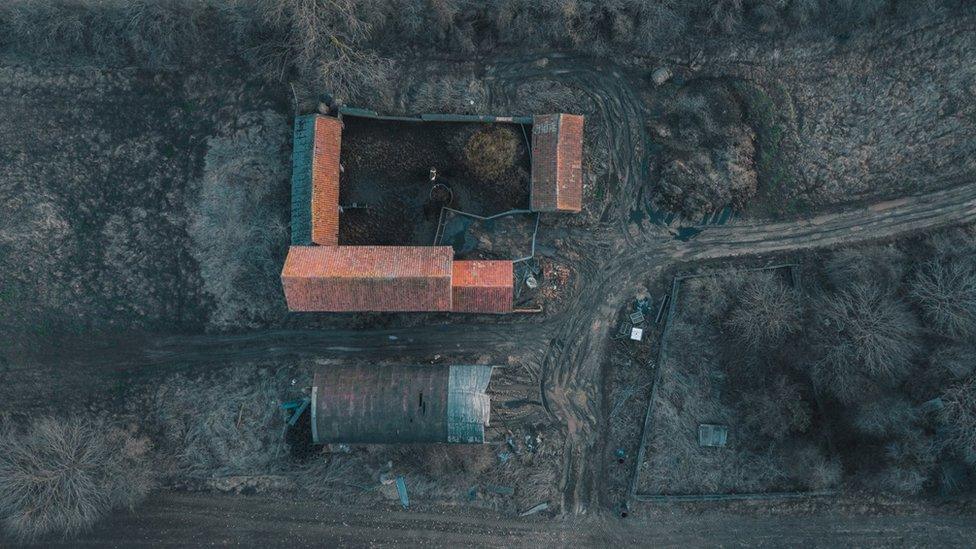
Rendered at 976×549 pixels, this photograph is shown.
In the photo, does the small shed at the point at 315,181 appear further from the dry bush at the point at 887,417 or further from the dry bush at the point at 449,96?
the dry bush at the point at 887,417

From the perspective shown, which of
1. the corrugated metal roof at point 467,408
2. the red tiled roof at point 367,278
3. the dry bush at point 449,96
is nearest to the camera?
the red tiled roof at point 367,278

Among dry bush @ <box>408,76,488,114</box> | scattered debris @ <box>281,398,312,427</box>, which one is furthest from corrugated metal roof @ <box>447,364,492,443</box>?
dry bush @ <box>408,76,488,114</box>

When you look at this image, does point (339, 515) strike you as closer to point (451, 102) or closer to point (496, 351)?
point (496, 351)

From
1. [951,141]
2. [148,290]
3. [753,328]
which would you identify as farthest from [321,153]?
[951,141]

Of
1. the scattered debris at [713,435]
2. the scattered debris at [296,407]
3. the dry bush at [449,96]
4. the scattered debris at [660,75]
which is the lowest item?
the scattered debris at [713,435]

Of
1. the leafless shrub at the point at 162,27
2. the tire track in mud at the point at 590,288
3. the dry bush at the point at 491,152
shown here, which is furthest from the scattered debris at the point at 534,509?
the leafless shrub at the point at 162,27
